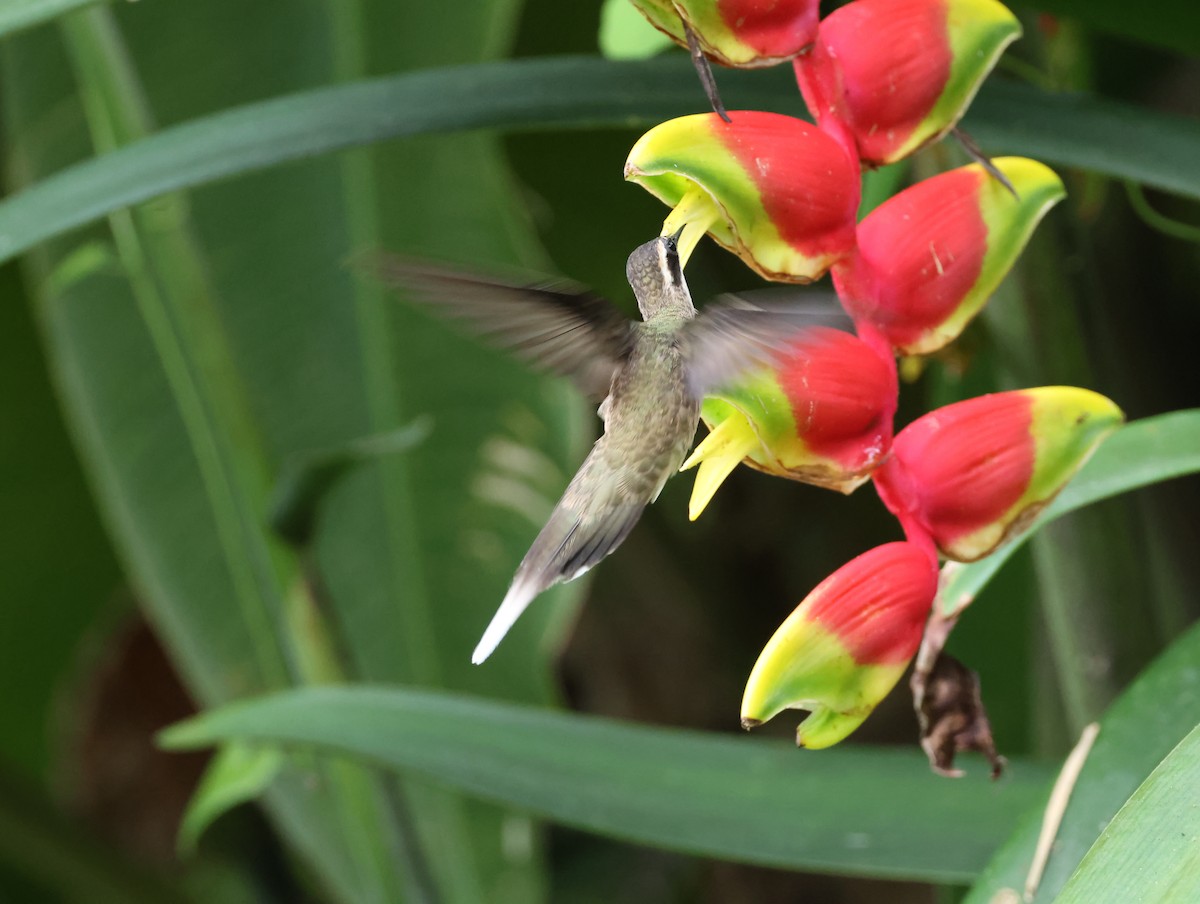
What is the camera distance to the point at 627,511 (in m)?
0.40

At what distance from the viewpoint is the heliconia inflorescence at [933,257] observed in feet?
0.92

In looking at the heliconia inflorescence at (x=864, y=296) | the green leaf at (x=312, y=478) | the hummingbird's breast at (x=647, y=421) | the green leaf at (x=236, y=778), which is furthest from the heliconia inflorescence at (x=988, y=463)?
the green leaf at (x=236, y=778)

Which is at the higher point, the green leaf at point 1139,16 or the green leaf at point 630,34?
the green leaf at point 630,34

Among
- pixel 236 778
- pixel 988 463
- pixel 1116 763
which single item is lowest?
pixel 236 778

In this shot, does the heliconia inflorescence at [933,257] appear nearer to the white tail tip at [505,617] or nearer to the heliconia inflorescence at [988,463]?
the heliconia inflorescence at [988,463]

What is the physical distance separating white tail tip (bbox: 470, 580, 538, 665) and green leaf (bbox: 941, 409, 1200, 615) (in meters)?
0.12

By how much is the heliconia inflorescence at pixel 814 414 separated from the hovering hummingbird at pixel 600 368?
2.6 inches

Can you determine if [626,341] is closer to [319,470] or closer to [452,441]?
[319,470]

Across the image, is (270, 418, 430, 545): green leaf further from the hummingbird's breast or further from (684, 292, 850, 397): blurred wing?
(684, 292, 850, 397): blurred wing

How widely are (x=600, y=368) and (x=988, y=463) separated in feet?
0.53

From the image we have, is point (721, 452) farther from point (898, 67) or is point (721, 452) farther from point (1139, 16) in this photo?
point (1139, 16)

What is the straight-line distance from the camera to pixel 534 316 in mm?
378

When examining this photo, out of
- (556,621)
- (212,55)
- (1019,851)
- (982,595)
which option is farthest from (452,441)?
(1019,851)

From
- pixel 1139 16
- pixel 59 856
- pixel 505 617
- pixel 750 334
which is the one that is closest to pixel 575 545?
pixel 505 617
